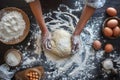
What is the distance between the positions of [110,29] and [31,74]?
52 centimetres

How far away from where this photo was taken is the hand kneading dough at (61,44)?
5.65ft

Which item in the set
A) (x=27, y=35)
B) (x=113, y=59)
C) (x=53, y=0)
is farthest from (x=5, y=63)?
(x=113, y=59)

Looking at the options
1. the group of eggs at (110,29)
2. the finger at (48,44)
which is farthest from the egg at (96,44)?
the finger at (48,44)

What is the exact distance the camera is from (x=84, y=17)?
1.65 meters

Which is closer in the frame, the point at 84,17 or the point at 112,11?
the point at 84,17

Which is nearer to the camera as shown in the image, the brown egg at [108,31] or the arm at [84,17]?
the arm at [84,17]

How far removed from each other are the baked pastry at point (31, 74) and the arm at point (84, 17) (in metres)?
0.29

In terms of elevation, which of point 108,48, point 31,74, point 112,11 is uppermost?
point 112,11

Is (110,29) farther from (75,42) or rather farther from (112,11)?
(75,42)

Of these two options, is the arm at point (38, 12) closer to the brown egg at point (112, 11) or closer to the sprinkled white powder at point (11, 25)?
the sprinkled white powder at point (11, 25)

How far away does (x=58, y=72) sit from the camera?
1765 millimetres

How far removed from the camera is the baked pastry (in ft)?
5.53

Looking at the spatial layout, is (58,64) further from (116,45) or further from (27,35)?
(116,45)

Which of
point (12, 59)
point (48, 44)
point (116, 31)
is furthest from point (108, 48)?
point (12, 59)
